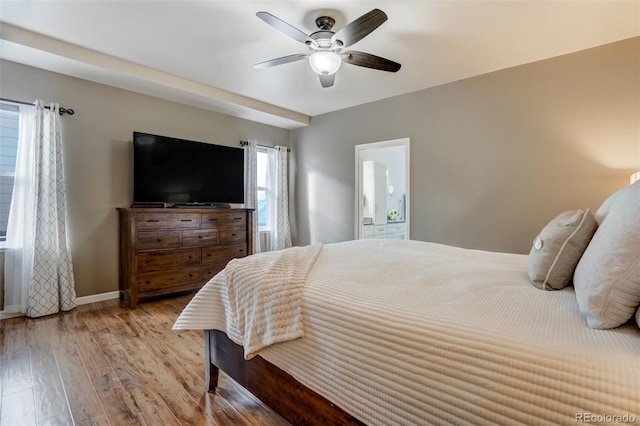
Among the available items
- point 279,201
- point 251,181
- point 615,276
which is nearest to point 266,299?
point 615,276

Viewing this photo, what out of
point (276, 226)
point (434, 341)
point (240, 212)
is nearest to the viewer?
point (434, 341)

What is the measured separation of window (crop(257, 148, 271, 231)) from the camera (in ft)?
16.3

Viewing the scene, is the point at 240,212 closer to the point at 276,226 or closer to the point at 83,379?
the point at 276,226

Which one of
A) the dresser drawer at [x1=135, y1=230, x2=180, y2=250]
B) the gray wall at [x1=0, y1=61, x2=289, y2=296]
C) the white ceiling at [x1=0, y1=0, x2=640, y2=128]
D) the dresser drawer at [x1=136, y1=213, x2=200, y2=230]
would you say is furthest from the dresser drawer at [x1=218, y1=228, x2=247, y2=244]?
the white ceiling at [x1=0, y1=0, x2=640, y2=128]

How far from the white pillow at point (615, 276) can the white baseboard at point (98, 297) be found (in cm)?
416

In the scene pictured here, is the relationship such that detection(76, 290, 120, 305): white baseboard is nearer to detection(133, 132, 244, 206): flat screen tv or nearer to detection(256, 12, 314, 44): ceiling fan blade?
detection(133, 132, 244, 206): flat screen tv

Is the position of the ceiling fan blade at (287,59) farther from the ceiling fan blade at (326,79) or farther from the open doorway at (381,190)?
the open doorway at (381,190)

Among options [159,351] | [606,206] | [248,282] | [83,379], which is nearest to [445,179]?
[606,206]

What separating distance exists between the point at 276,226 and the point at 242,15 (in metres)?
3.23

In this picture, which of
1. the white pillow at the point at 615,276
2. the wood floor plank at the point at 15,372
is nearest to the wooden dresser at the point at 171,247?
the wood floor plank at the point at 15,372

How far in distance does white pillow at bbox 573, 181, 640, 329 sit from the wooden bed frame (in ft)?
2.65

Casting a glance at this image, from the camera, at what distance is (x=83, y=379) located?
6.04 feet

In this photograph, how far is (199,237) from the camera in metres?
3.70

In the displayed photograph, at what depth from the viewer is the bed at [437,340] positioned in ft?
2.25
